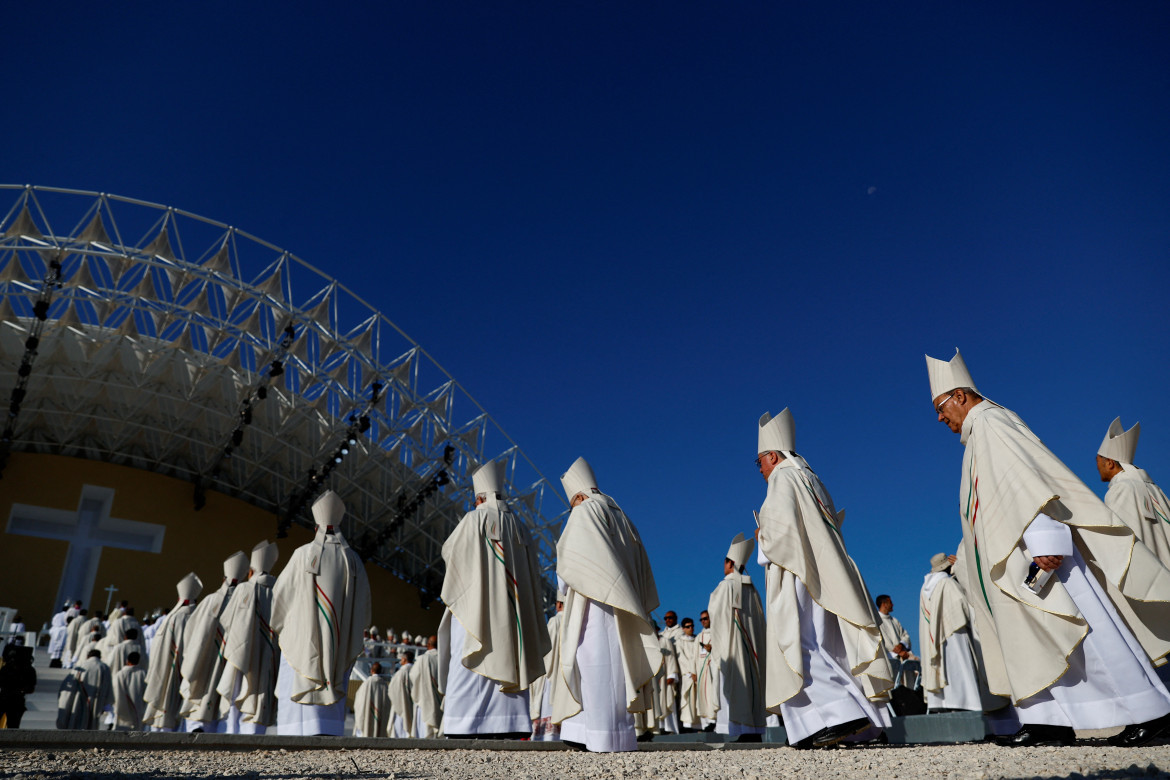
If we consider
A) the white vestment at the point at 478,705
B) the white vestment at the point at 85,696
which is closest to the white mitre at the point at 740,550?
the white vestment at the point at 478,705

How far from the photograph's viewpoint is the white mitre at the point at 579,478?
591 cm

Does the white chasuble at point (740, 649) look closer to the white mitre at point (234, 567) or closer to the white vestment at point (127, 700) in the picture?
the white mitre at point (234, 567)

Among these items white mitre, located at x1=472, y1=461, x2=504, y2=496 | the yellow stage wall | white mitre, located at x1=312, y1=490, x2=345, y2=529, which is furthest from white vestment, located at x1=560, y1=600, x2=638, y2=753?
the yellow stage wall

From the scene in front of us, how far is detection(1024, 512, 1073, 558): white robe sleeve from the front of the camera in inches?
138

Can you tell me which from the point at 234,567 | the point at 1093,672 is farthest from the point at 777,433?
the point at 234,567

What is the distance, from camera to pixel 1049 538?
11.5 ft

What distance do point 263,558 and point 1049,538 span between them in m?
8.19

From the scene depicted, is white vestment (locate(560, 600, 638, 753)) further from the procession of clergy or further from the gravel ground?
the gravel ground

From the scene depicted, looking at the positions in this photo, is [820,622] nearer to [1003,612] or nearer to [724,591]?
[1003,612]

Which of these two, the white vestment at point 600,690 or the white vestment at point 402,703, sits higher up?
the white vestment at point 402,703

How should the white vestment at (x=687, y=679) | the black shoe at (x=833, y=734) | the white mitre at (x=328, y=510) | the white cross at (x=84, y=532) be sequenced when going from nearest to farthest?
the black shoe at (x=833, y=734)
the white mitre at (x=328, y=510)
the white vestment at (x=687, y=679)
the white cross at (x=84, y=532)

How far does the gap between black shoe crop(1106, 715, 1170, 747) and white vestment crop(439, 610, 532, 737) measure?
391cm

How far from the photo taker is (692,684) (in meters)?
12.2

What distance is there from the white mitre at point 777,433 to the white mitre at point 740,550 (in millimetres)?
2900
